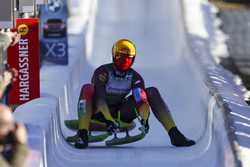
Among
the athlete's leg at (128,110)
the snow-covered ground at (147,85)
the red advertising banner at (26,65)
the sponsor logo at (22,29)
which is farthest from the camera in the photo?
the red advertising banner at (26,65)

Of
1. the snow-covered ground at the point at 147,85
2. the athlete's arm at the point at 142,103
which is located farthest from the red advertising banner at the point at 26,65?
the athlete's arm at the point at 142,103

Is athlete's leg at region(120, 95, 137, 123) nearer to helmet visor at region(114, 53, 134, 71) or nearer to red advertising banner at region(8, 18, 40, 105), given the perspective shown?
helmet visor at region(114, 53, 134, 71)

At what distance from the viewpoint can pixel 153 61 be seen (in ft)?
42.8

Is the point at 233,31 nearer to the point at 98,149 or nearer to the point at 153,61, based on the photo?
the point at 153,61

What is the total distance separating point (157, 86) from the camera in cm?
1130

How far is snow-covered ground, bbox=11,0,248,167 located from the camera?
699 centimetres

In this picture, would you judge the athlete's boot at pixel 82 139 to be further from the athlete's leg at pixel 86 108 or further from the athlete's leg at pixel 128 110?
the athlete's leg at pixel 128 110

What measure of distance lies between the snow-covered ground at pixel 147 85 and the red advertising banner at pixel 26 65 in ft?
0.60

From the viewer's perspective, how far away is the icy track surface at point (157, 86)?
7.03 meters

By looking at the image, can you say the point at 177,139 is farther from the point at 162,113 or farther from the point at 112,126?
the point at 112,126

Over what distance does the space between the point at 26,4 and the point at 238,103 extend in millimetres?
2409

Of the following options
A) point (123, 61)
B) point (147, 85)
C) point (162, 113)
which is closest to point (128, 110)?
point (162, 113)

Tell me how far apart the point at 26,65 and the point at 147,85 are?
3.07 m

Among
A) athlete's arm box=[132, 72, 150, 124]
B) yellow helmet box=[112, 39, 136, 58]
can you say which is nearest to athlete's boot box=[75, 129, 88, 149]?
athlete's arm box=[132, 72, 150, 124]
